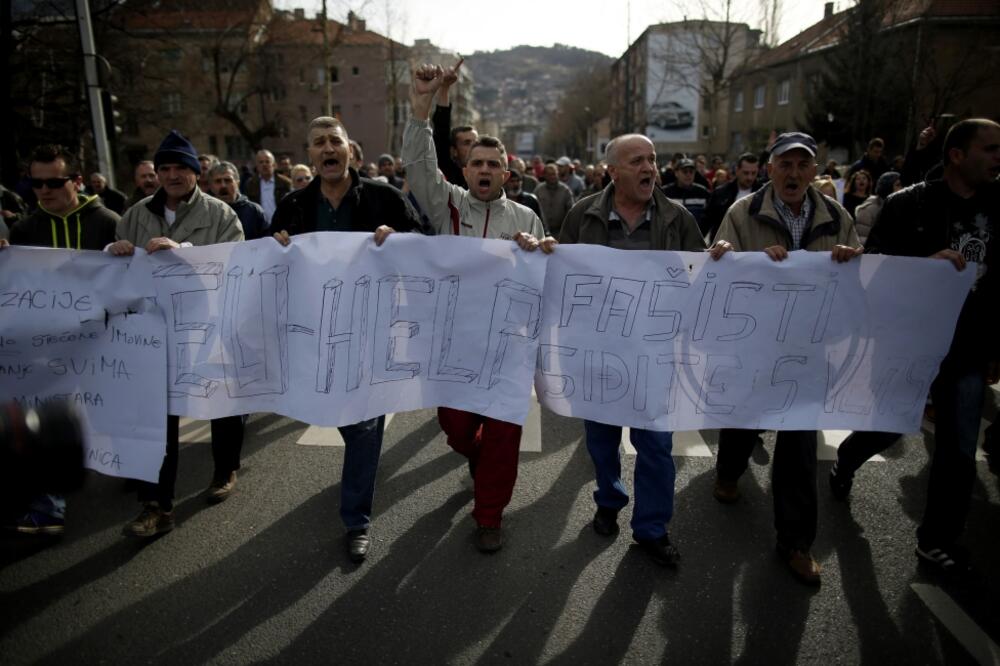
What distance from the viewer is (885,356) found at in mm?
3355

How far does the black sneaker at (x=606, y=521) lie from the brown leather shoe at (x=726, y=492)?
757 mm

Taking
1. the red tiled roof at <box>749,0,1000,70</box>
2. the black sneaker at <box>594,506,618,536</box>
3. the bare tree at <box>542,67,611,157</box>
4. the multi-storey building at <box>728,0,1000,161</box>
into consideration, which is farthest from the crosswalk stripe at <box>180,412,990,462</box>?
the bare tree at <box>542,67,611,157</box>

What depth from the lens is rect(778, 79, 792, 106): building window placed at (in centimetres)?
4153

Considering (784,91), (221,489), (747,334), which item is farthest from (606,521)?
(784,91)

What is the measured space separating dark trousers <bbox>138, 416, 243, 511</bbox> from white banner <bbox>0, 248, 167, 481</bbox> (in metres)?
0.20

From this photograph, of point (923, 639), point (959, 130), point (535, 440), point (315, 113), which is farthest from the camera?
point (315, 113)

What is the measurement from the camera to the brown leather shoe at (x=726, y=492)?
3.97 m

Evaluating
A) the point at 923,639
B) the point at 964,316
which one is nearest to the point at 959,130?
the point at 964,316

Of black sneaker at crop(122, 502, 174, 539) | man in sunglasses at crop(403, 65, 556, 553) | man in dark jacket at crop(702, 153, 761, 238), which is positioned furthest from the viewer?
man in dark jacket at crop(702, 153, 761, 238)

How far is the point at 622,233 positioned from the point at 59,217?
10.7 feet

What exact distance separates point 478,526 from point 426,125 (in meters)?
2.12

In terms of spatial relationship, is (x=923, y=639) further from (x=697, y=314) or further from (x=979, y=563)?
(x=697, y=314)

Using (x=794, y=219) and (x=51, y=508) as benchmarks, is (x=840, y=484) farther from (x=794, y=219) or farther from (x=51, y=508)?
(x=51, y=508)

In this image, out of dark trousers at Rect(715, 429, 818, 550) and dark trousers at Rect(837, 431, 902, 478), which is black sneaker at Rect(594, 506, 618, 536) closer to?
dark trousers at Rect(715, 429, 818, 550)
